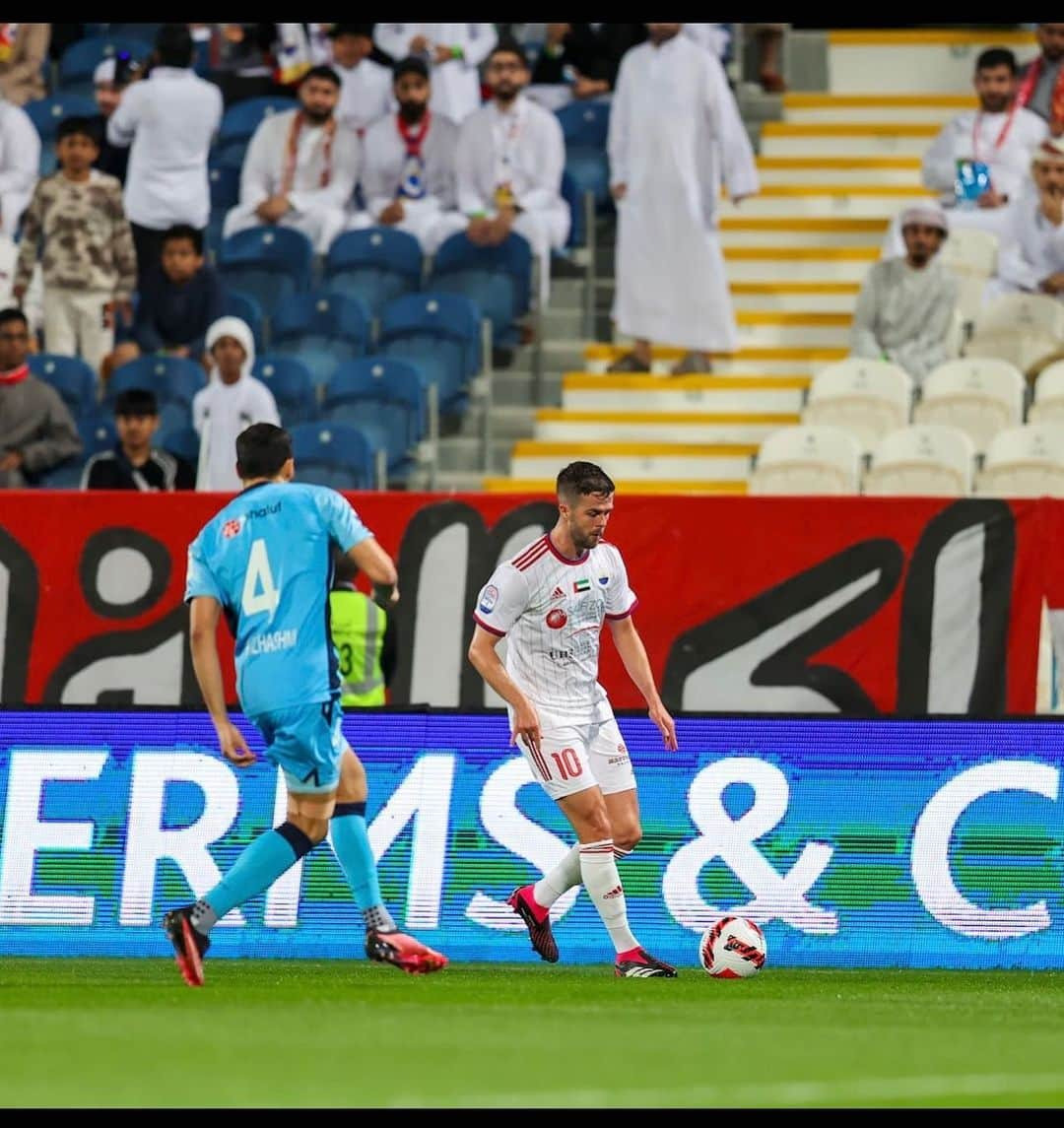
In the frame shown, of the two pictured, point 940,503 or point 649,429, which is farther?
point 649,429

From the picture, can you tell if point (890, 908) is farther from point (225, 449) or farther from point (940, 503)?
point (225, 449)

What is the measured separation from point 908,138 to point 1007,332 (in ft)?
12.4

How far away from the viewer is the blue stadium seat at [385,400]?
59.0 feet

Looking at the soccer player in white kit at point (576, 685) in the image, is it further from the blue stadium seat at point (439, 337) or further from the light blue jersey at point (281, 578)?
the blue stadium seat at point (439, 337)

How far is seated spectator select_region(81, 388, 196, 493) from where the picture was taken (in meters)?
16.0

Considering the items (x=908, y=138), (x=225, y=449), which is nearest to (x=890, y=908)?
(x=225, y=449)

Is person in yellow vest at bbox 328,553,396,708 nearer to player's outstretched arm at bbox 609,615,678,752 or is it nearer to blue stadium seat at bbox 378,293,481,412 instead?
player's outstretched arm at bbox 609,615,678,752

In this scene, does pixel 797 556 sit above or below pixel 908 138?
below

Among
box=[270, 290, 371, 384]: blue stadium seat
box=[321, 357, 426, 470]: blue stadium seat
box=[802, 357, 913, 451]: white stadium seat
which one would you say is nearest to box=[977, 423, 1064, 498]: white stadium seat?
box=[802, 357, 913, 451]: white stadium seat

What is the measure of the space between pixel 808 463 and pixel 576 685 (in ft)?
20.7

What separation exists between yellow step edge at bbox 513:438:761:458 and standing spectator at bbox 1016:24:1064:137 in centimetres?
340

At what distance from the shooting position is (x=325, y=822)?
9.82 meters

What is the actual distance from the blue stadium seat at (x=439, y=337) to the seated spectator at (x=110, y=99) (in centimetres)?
295

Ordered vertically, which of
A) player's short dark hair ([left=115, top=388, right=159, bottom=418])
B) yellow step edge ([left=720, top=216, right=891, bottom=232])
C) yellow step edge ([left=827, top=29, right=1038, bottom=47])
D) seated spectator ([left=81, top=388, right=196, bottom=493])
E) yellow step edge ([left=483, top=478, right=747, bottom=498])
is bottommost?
yellow step edge ([left=483, top=478, right=747, bottom=498])
